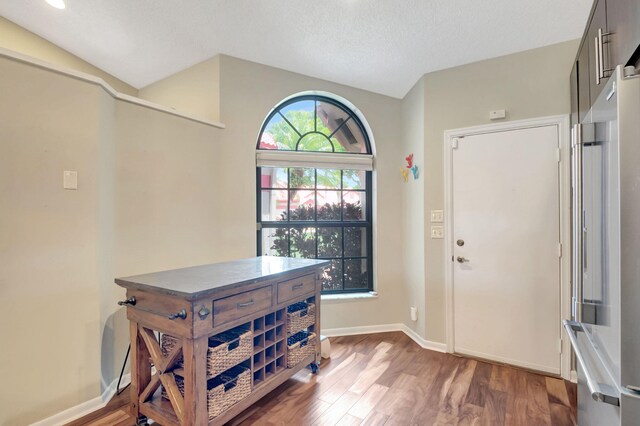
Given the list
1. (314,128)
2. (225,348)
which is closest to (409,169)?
(314,128)

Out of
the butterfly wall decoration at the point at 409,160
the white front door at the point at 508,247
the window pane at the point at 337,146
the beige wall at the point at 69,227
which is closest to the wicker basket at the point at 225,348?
the beige wall at the point at 69,227

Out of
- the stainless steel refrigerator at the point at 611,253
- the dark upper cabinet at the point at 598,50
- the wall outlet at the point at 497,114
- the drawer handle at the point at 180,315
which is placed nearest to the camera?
the stainless steel refrigerator at the point at 611,253

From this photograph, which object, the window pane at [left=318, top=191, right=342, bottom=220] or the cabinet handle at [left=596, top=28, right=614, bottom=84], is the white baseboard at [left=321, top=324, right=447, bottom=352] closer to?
the window pane at [left=318, top=191, right=342, bottom=220]

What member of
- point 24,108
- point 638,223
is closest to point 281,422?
point 638,223

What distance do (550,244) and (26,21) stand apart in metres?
4.42

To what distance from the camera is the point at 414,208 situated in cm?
306

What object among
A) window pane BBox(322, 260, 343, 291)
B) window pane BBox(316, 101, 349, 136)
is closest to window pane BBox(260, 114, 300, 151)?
window pane BBox(316, 101, 349, 136)

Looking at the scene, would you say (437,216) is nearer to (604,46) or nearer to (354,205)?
(354,205)

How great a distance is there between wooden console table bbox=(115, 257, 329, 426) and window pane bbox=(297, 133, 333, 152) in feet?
4.75

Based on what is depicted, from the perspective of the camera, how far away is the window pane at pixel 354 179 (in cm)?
333

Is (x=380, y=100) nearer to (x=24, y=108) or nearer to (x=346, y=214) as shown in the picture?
(x=346, y=214)

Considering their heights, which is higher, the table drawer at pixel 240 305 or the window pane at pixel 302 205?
the window pane at pixel 302 205

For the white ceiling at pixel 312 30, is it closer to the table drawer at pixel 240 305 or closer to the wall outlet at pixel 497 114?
the wall outlet at pixel 497 114

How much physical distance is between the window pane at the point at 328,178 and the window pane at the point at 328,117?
40 centimetres
